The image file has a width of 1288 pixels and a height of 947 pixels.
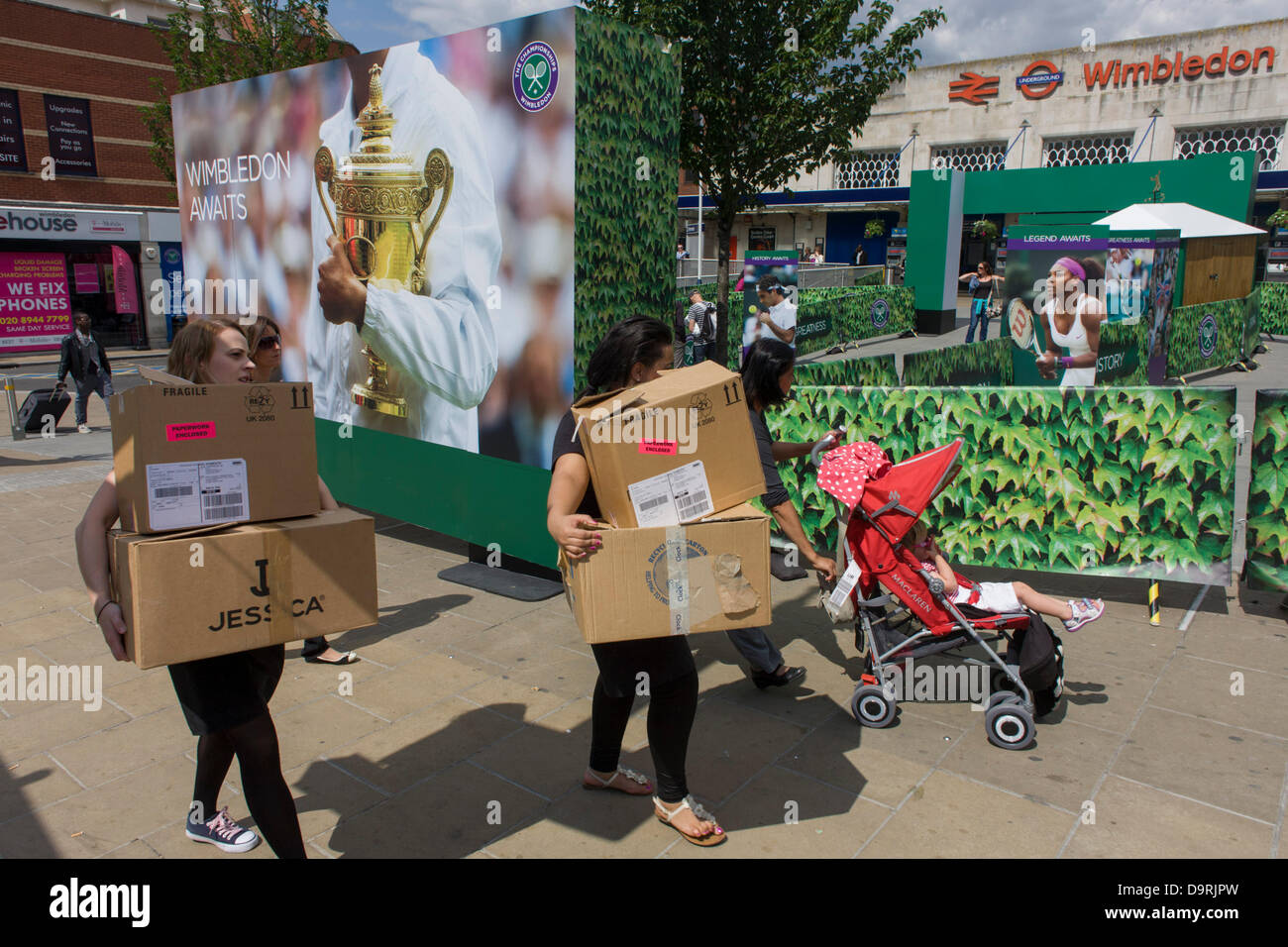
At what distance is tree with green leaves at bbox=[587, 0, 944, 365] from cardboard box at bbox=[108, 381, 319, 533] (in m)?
13.2

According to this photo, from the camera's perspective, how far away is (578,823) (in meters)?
3.66

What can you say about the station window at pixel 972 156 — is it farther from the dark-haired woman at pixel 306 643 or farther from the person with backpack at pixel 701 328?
the dark-haired woman at pixel 306 643

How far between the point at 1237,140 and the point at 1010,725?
1613 inches

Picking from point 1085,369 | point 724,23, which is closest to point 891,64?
point 724,23

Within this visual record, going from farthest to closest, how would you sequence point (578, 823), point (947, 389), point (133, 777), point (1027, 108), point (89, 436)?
1. point (1027, 108)
2. point (89, 436)
3. point (947, 389)
4. point (133, 777)
5. point (578, 823)

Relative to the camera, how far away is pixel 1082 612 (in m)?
4.41

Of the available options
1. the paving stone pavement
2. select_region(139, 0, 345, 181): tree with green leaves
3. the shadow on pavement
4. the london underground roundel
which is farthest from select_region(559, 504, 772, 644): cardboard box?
the london underground roundel

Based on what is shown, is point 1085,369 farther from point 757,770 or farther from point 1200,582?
point 757,770

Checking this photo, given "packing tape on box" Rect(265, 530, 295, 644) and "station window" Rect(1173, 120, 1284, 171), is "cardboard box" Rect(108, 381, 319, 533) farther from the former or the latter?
Result: "station window" Rect(1173, 120, 1284, 171)

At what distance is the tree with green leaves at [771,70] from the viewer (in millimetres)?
14562

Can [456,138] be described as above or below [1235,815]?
above

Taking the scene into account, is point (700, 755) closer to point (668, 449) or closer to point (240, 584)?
point (668, 449)

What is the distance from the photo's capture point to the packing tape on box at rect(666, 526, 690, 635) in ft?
9.91

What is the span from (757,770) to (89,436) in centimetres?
1241
